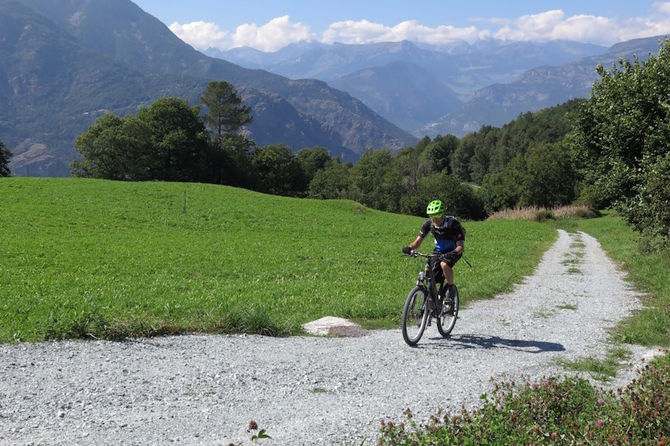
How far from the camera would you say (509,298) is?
1739 cm

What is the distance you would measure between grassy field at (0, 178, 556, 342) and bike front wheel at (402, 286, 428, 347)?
2.11 m

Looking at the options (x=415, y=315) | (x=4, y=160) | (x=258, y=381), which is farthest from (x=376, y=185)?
(x=258, y=381)

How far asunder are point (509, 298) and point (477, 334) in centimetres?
579

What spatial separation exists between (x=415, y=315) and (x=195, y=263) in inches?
565

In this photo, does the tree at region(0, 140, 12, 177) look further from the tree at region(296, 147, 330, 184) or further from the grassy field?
the tree at region(296, 147, 330, 184)

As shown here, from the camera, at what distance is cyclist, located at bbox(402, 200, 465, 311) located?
11078 mm

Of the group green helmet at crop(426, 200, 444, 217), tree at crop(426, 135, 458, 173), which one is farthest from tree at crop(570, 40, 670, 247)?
tree at crop(426, 135, 458, 173)

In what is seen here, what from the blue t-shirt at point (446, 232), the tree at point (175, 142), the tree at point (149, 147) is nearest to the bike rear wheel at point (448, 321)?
the blue t-shirt at point (446, 232)

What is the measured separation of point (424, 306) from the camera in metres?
11.0

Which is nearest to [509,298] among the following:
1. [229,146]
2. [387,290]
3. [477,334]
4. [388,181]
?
[387,290]

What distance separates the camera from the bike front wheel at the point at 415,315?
10562mm

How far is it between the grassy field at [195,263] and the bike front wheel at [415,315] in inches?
83.0

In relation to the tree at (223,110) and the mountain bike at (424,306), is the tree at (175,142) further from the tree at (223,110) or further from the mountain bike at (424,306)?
the mountain bike at (424,306)

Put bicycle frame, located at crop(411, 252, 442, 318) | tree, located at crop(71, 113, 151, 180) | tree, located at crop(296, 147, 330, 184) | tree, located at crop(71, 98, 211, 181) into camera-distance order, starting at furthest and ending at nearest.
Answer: tree, located at crop(296, 147, 330, 184), tree, located at crop(71, 98, 211, 181), tree, located at crop(71, 113, 151, 180), bicycle frame, located at crop(411, 252, 442, 318)
